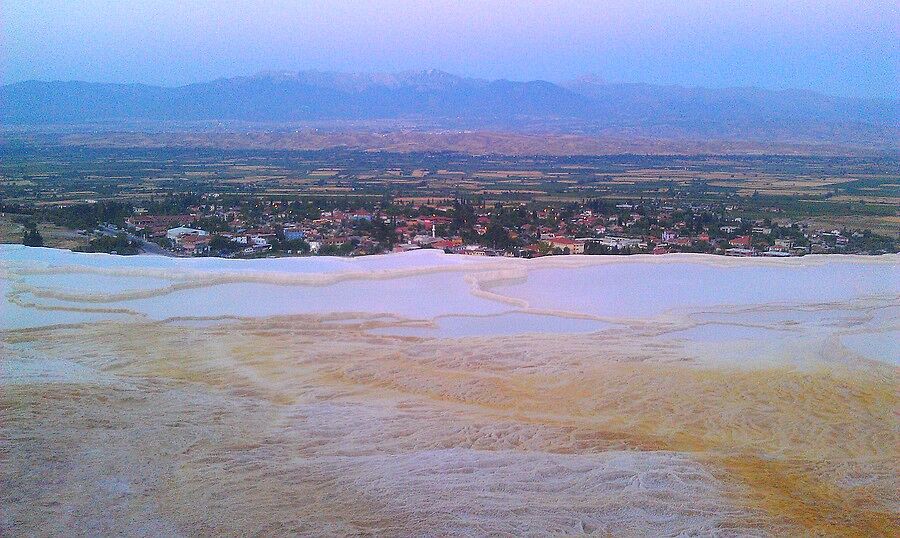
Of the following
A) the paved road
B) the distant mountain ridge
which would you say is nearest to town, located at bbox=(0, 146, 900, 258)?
the paved road

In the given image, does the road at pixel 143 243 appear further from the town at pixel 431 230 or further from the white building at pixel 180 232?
the white building at pixel 180 232

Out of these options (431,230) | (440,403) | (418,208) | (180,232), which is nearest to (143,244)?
(180,232)

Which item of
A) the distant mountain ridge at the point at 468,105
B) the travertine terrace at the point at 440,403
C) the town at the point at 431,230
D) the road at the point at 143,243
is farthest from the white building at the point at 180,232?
the distant mountain ridge at the point at 468,105

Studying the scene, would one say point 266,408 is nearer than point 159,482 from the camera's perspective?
No

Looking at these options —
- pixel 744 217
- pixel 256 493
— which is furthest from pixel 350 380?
pixel 744 217

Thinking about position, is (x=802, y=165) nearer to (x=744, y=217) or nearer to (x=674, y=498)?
(x=744, y=217)

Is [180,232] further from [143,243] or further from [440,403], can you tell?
[440,403]
